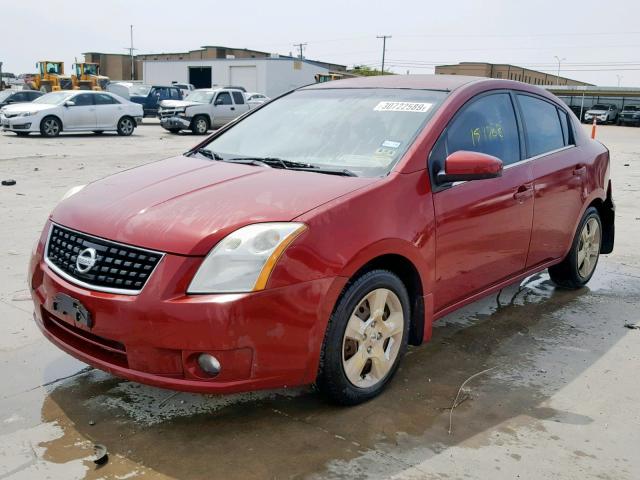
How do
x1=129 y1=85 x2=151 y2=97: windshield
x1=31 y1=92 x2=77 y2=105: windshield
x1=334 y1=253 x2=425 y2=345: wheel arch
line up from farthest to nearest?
x1=129 y1=85 x2=151 y2=97: windshield, x1=31 y1=92 x2=77 y2=105: windshield, x1=334 y1=253 x2=425 y2=345: wheel arch

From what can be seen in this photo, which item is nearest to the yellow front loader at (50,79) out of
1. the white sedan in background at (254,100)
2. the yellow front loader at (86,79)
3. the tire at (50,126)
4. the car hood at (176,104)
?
the yellow front loader at (86,79)

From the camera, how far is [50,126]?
1997cm

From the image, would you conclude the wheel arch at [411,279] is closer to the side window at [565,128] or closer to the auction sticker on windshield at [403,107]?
the auction sticker on windshield at [403,107]

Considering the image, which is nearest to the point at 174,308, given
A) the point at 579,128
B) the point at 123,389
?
the point at 123,389

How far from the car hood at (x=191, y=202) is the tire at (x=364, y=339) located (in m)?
0.50

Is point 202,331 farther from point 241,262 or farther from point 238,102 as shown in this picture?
point 238,102

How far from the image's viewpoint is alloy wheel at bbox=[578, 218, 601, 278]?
17.8 ft

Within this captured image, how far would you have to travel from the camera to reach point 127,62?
92.5 m

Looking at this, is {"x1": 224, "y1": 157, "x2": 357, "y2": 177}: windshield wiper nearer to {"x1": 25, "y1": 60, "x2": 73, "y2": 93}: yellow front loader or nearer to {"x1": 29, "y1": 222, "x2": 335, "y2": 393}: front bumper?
{"x1": 29, "y1": 222, "x2": 335, "y2": 393}: front bumper

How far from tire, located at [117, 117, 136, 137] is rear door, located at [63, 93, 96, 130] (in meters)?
1.11

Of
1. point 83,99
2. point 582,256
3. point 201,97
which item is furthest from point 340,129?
point 201,97

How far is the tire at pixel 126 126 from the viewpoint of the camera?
71.9ft

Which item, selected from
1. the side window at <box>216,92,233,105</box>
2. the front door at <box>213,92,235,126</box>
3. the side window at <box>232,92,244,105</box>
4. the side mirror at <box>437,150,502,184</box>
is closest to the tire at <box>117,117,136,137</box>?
the front door at <box>213,92,235,126</box>

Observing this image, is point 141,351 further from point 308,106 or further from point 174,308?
point 308,106
